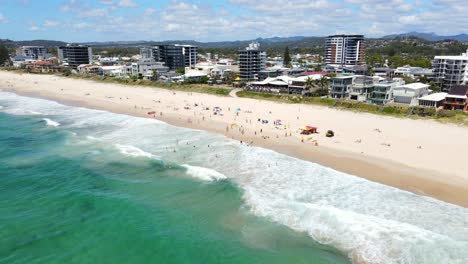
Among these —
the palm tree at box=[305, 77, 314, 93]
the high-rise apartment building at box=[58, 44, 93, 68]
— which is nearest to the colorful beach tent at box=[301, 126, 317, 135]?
the palm tree at box=[305, 77, 314, 93]

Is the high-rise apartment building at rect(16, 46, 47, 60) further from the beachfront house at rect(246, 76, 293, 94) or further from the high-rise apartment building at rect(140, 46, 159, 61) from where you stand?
the beachfront house at rect(246, 76, 293, 94)

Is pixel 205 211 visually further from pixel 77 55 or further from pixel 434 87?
pixel 77 55

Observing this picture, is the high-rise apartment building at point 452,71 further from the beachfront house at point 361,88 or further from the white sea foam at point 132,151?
the white sea foam at point 132,151

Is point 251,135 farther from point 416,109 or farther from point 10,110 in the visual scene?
point 10,110

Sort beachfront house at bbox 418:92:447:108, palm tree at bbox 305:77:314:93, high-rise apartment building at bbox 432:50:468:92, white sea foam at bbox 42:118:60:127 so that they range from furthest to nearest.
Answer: high-rise apartment building at bbox 432:50:468:92
palm tree at bbox 305:77:314:93
beachfront house at bbox 418:92:447:108
white sea foam at bbox 42:118:60:127

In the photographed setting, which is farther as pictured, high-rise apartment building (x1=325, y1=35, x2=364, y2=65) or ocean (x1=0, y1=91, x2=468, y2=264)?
high-rise apartment building (x1=325, y1=35, x2=364, y2=65)

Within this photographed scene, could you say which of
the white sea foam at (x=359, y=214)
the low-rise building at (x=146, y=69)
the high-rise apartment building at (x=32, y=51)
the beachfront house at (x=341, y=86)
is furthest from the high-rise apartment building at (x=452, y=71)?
the high-rise apartment building at (x=32, y=51)
